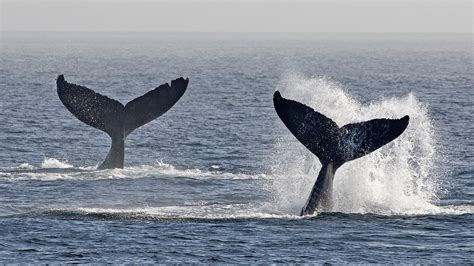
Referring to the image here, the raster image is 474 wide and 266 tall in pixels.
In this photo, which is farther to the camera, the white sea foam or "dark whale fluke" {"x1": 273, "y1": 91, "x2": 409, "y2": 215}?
the white sea foam

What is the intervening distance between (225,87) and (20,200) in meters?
42.6

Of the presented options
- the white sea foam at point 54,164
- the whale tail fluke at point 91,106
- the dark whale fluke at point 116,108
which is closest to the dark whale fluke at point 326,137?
the dark whale fluke at point 116,108

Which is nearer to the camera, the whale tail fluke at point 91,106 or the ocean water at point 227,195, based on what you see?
the ocean water at point 227,195

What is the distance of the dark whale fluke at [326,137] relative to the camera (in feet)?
69.0

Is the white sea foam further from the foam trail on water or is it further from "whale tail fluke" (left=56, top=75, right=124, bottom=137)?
the foam trail on water

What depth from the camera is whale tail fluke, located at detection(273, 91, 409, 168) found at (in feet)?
68.8

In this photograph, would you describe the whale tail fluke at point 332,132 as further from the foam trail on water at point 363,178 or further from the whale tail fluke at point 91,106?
the whale tail fluke at point 91,106

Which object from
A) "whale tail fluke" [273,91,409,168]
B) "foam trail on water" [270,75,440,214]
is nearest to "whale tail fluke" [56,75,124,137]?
"foam trail on water" [270,75,440,214]

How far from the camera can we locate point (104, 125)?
1064 inches

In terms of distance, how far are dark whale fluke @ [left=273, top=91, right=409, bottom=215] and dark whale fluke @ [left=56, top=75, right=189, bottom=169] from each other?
5020 mm

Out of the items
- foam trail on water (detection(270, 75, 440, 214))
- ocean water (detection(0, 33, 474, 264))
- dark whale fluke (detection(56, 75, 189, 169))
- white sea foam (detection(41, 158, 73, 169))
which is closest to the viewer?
ocean water (detection(0, 33, 474, 264))

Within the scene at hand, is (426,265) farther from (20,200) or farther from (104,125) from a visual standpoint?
(104,125)

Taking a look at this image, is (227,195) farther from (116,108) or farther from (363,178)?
(116,108)

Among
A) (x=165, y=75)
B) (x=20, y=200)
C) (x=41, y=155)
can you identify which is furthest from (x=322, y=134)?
(x=165, y=75)
